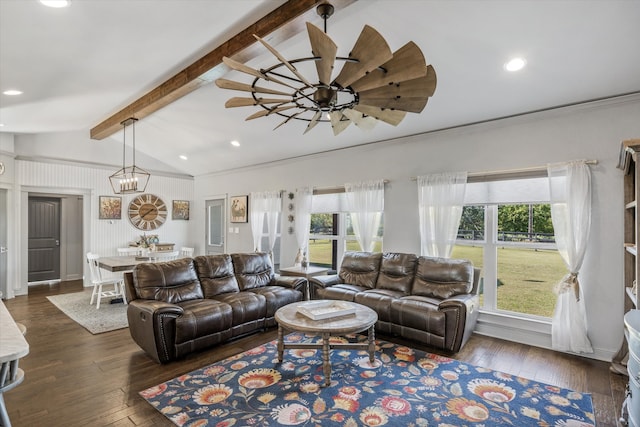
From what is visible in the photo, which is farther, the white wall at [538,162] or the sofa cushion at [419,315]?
the sofa cushion at [419,315]

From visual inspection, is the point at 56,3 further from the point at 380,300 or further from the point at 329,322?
the point at 380,300

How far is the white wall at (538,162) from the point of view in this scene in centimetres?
337

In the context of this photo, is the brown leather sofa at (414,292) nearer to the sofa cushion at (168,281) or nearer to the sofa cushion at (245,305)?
the sofa cushion at (245,305)

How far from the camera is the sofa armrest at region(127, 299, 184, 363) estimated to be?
3191 mm

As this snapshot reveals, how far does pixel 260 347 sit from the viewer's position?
367cm

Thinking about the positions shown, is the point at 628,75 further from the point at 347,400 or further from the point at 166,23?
the point at 166,23

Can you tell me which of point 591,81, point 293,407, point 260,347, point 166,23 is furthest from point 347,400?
point 591,81

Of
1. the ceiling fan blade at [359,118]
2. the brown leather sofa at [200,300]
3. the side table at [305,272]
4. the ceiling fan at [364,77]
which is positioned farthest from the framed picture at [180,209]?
the ceiling fan blade at [359,118]

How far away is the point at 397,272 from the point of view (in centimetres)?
451

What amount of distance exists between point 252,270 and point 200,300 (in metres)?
0.99

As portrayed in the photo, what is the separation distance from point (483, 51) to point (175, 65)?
327 centimetres

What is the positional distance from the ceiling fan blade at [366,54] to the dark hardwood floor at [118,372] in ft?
8.78

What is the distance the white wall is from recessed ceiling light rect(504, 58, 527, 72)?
933 millimetres

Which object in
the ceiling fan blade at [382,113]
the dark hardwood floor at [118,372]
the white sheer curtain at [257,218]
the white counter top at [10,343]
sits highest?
the ceiling fan blade at [382,113]
